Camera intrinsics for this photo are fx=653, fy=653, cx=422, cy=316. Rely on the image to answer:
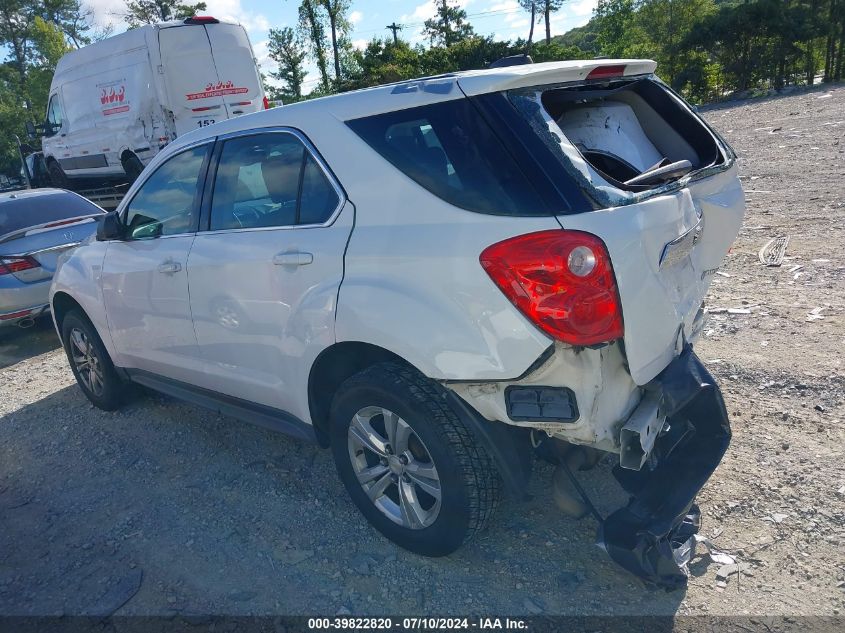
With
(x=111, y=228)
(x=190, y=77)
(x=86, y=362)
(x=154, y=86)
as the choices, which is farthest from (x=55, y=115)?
(x=111, y=228)

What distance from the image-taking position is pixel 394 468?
2842 mm

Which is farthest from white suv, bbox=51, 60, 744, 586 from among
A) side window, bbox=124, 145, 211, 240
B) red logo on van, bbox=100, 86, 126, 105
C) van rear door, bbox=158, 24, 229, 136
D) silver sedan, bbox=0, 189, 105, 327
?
red logo on van, bbox=100, 86, 126, 105

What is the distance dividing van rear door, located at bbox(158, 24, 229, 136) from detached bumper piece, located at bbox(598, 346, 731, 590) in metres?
11.2

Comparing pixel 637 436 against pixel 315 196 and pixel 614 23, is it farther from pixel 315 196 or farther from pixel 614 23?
pixel 614 23

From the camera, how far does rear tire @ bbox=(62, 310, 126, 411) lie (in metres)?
4.70

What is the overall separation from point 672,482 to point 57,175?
56.2 feet

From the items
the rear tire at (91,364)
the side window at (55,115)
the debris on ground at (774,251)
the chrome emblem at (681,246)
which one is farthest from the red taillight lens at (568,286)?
the side window at (55,115)

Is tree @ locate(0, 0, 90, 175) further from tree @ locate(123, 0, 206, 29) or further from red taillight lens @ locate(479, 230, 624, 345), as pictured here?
red taillight lens @ locate(479, 230, 624, 345)

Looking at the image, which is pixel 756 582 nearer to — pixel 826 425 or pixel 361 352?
pixel 826 425

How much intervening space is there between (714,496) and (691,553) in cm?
49

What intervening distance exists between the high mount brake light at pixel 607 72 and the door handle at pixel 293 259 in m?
1.44

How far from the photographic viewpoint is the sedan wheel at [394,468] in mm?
2750

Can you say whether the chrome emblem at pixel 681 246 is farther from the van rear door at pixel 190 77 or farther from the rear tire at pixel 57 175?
the rear tire at pixel 57 175

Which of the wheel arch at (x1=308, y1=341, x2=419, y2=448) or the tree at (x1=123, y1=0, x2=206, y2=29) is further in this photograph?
the tree at (x1=123, y1=0, x2=206, y2=29)
